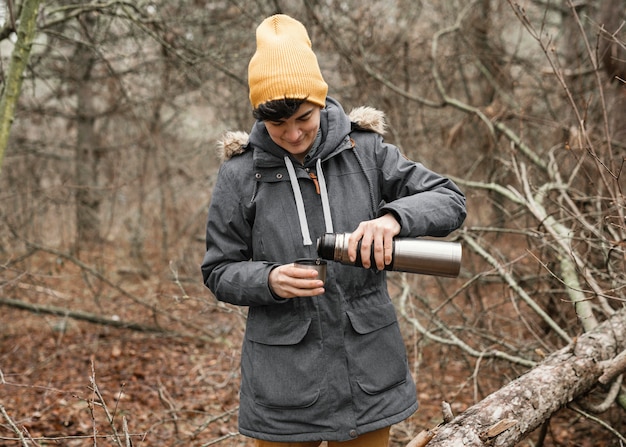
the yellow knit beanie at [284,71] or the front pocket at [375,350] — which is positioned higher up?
the yellow knit beanie at [284,71]

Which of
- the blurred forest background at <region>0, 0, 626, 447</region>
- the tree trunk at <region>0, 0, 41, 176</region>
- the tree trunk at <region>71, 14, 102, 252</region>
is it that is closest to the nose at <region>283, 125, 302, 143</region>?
the blurred forest background at <region>0, 0, 626, 447</region>

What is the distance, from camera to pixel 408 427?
3436 millimetres

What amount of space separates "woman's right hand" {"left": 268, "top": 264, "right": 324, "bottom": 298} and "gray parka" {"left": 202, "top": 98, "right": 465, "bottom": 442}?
0.16ft

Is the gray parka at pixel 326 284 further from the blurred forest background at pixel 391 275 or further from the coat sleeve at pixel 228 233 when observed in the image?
the blurred forest background at pixel 391 275

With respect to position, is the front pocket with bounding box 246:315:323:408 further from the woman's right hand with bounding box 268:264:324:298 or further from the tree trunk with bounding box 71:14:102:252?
the tree trunk with bounding box 71:14:102:252

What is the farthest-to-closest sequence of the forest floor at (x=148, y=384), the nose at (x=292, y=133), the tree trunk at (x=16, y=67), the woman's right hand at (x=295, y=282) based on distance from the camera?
1. the forest floor at (x=148, y=384)
2. the tree trunk at (x=16, y=67)
3. the nose at (x=292, y=133)
4. the woman's right hand at (x=295, y=282)

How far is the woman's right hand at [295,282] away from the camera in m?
1.75

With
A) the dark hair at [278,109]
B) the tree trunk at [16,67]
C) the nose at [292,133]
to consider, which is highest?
the tree trunk at [16,67]

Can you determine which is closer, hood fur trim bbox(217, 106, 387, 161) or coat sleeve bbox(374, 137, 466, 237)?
coat sleeve bbox(374, 137, 466, 237)

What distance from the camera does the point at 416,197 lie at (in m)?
1.87

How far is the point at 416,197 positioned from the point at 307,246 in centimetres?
38

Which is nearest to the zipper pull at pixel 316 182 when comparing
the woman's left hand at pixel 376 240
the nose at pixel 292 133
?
the nose at pixel 292 133

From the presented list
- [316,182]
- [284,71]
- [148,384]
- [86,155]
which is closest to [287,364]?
[316,182]

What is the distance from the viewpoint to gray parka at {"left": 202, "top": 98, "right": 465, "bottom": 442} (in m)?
1.88
